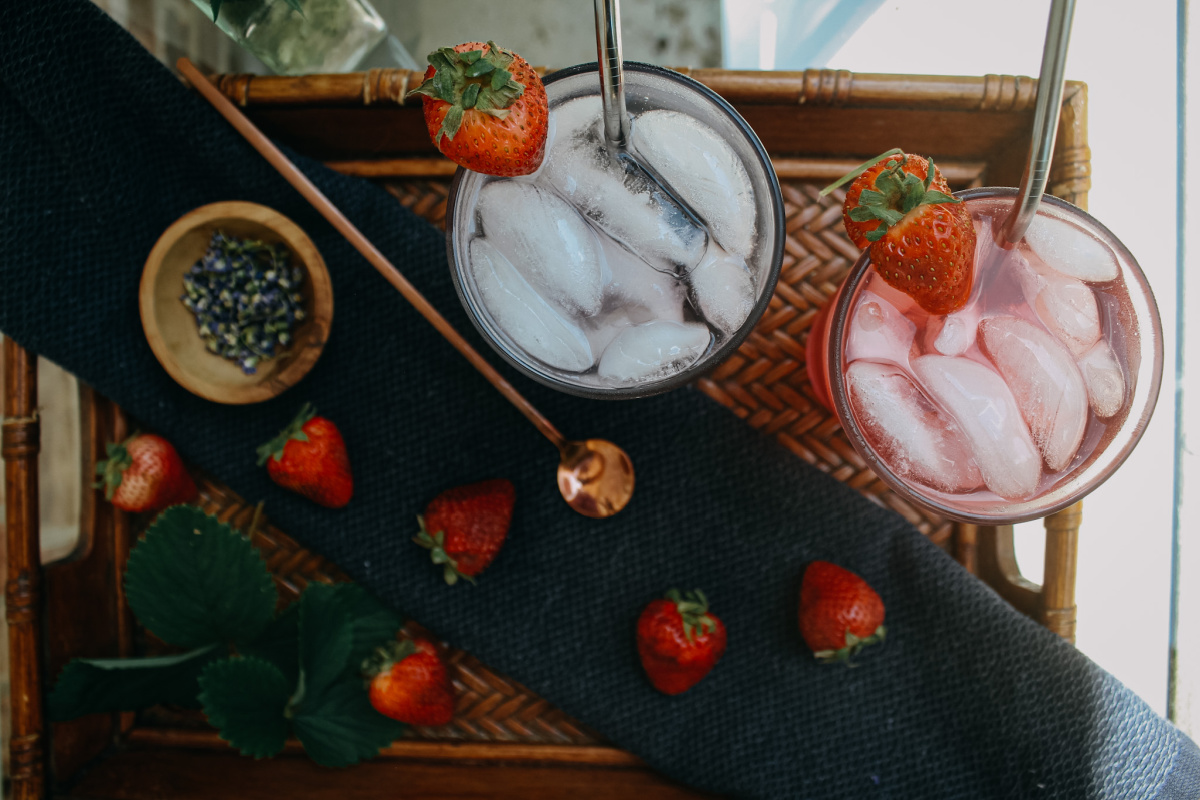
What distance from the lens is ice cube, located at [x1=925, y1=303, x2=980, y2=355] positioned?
753mm

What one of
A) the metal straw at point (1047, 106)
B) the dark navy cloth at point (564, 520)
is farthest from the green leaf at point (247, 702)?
the metal straw at point (1047, 106)

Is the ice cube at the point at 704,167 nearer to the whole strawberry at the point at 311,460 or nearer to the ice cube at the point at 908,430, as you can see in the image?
the ice cube at the point at 908,430

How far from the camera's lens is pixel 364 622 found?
100 cm

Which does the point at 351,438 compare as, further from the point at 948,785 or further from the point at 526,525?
the point at 948,785

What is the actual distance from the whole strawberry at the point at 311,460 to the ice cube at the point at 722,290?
517 mm

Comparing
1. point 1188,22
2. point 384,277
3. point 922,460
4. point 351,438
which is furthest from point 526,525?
point 1188,22

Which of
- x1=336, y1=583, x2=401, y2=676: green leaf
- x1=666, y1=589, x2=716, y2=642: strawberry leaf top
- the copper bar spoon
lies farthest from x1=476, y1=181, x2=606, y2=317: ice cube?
x1=336, y1=583, x2=401, y2=676: green leaf

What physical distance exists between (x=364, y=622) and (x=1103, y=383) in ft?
3.06

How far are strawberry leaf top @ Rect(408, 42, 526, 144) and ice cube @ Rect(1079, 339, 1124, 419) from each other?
0.63m

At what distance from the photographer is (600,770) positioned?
1016mm

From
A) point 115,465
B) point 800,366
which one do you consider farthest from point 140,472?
point 800,366

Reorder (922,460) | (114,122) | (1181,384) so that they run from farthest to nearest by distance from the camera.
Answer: (1181,384) → (114,122) → (922,460)

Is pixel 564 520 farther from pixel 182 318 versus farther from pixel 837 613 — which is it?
pixel 182 318

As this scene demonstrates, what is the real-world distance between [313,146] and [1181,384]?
1.34m
